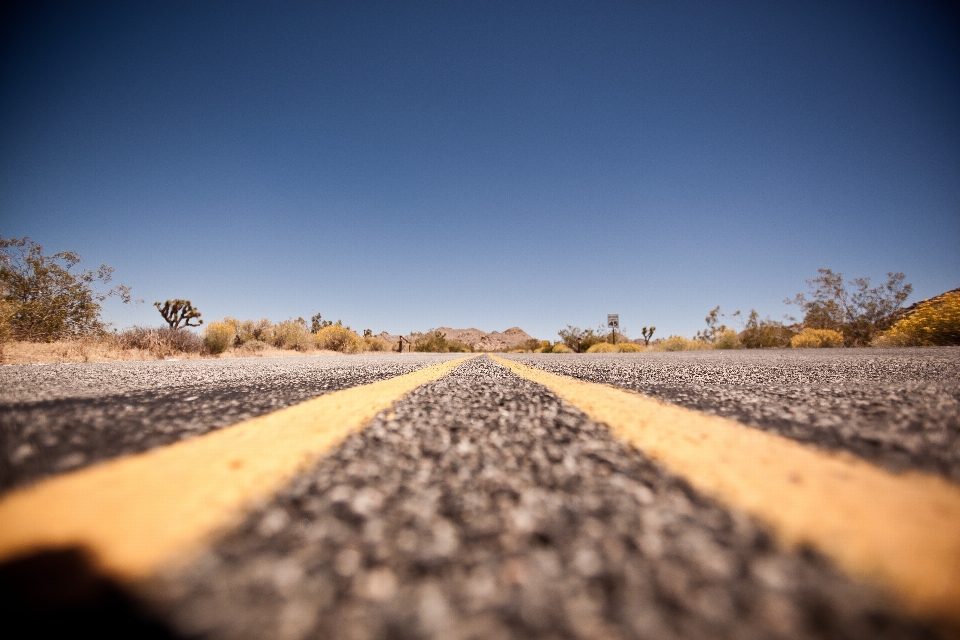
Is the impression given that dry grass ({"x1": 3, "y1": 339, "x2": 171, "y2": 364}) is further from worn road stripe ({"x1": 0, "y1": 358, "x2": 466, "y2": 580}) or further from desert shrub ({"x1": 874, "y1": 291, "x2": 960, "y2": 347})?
desert shrub ({"x1": 874, "y1": 291, "x2": 960, "y2": 347})

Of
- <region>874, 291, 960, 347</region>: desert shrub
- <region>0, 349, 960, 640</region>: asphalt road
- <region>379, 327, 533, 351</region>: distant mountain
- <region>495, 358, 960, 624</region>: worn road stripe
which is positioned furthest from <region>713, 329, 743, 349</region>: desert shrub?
<region>379, 327, 533, 351</region>: distant mountain

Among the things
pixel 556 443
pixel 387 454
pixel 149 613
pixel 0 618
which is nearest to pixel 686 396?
pixel 556 443

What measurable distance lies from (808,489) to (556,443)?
0.71 metres

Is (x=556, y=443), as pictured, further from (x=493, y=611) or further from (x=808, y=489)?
(x=493, y=611)

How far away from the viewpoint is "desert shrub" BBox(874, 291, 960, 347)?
9453 mm

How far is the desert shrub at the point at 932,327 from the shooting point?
945 cm

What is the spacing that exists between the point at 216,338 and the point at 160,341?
12.8ft

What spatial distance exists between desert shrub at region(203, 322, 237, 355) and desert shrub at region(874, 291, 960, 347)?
24792mm

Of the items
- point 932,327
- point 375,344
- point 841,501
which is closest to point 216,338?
point 375,344

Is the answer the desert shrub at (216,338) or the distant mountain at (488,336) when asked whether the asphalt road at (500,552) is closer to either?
the desert shrub at (216,338)

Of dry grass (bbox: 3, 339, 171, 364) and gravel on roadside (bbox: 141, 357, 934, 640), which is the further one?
dry grass (bbox: 3, 339, 171, 364)

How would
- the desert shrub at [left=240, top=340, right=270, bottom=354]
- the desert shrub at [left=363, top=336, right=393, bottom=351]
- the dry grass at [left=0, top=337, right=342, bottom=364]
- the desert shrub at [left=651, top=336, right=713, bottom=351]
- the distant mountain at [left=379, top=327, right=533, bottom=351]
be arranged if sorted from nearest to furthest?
1. the dry grass at [left=0, top=337, right=342, bottom=364]
2. the desert shrub at [left=240, top=340, right=270, bottom=354]
3. the desert shrub at [left=651, top=336, right=713, bottom=351]
4. the desert shrub at [left=363, top=336, right=393, bottom=351]
5. the distant mountain at [left=379, top=327, right=533, bottom=351]

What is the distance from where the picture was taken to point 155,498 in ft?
2.68

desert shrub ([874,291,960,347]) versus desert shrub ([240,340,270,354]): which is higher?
desert shrub ([874,291,960,347])
